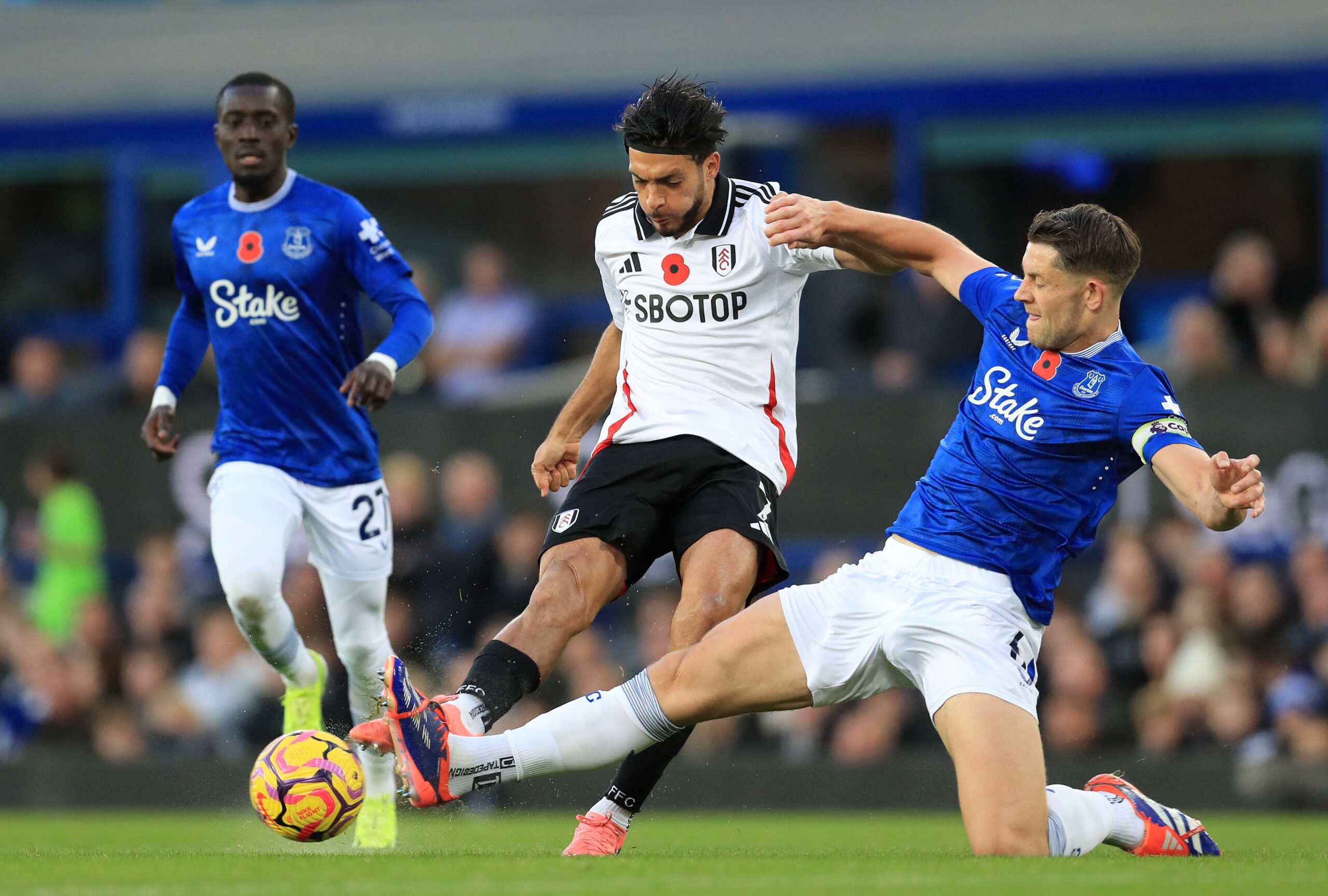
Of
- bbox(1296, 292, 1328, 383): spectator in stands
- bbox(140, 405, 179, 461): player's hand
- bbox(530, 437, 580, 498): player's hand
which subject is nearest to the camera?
bbox(530, 437, 580, 498): player's hand

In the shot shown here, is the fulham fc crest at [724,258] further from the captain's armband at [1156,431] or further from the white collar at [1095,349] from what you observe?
the captain's armband at [1156,431]

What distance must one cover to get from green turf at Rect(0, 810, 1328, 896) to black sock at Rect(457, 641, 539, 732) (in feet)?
1.59

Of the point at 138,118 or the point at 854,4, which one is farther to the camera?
the point at 138,118

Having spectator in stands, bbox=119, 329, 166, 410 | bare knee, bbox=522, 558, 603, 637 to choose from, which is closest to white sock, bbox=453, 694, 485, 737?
bare knee, bbox=522, 558, 603, 637

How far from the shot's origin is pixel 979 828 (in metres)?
6.21

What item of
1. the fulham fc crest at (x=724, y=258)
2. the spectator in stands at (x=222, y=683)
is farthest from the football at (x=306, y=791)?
the spectator in stands at (x=222, y=683)

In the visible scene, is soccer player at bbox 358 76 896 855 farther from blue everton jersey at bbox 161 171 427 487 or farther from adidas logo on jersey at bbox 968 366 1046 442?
blue everton jersey at bbox 161 171 427 487

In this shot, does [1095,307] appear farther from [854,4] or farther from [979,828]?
[854,4]

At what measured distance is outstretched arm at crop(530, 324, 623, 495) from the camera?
752 cm

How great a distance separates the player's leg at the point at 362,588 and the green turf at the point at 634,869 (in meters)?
0.23

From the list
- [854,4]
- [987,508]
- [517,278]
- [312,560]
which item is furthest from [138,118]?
[987,508]

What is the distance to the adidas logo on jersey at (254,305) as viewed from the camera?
785 cm

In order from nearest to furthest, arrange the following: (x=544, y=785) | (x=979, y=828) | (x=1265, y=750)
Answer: (x=979, y=828) < (x=1265, y=750) < (x=544, y=785)

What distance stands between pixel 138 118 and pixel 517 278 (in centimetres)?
356
